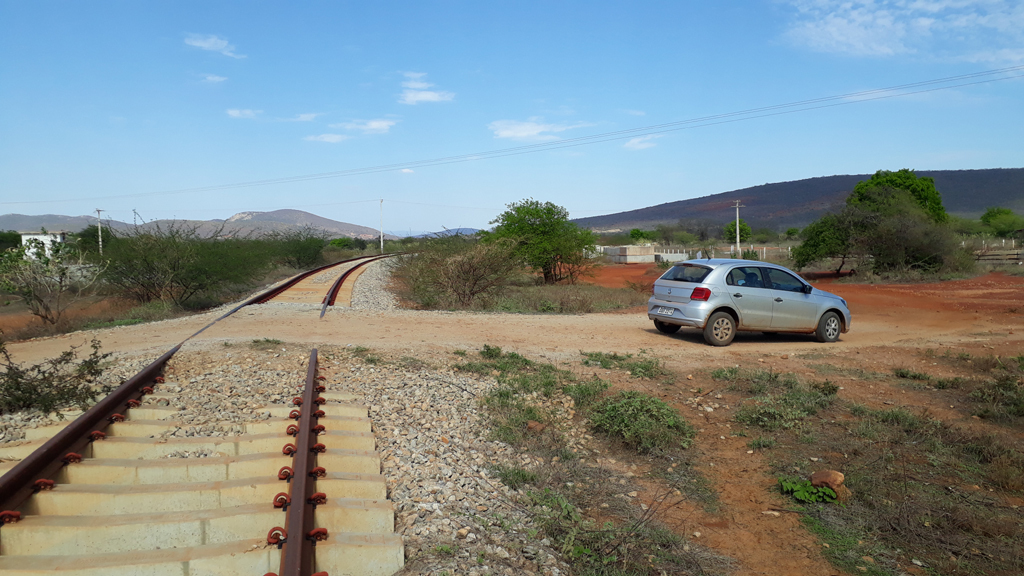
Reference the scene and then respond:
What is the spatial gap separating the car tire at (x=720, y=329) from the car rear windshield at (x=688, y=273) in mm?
761

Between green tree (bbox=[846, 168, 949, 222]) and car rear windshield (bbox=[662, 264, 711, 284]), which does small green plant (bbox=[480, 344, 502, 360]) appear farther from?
green tree (bbox=[846, 168, 949, 222])

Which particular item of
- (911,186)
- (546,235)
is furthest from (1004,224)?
(546,235)

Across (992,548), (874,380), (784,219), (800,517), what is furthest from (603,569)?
(784,219)

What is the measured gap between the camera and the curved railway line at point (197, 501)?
3.66 m

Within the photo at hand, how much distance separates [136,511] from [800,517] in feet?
15.7

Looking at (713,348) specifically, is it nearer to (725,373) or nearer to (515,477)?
(725,373)

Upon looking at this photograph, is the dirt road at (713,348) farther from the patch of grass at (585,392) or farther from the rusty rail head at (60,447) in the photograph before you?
the rusty rail head at (60,447)

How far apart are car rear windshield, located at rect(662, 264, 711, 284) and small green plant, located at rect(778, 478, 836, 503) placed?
22.9 ft

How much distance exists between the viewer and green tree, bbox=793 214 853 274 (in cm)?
3344

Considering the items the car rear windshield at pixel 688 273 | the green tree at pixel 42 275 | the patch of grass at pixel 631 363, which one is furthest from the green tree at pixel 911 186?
the green tree at pixel 42 275

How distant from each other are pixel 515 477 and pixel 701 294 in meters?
7.68

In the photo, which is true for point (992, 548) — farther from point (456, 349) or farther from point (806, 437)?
point (456, 349)

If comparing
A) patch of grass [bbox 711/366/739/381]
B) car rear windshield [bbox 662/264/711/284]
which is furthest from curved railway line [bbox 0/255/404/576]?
car rear windshield [bbox 662/264/711/284]

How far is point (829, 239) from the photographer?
33.6m
